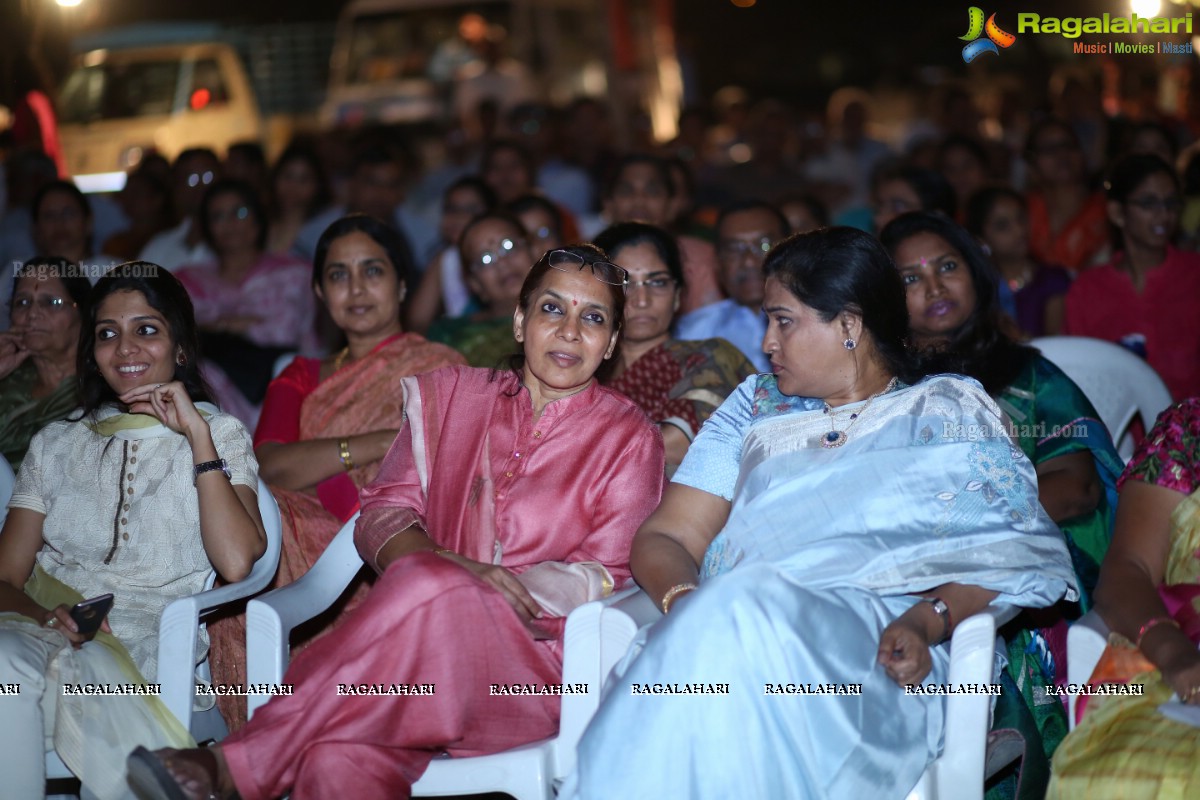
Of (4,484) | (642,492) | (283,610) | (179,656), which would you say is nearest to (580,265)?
(642,492)

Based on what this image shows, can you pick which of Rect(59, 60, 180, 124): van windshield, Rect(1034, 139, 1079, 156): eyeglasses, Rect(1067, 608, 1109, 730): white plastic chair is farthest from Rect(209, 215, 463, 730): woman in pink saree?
Rect(59, 60, 180, 124): van windshield

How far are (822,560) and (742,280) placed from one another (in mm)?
1986

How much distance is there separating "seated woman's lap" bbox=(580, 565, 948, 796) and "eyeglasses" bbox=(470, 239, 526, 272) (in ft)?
7.66

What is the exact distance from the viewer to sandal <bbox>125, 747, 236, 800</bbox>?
7.98ft

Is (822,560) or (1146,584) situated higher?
(822,560)

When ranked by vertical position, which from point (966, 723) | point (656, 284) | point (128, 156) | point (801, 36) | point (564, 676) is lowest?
point (966, 723)

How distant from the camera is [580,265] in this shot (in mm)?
3096

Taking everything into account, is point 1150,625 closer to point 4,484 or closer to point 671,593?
point 671,593

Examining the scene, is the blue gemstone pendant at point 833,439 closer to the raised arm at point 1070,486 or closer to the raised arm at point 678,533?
the raised arm at point 678,533

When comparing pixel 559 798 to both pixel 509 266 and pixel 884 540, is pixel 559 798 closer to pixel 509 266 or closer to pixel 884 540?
pixel 884 540

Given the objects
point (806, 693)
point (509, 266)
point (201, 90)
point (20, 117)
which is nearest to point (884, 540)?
point (806, 693)

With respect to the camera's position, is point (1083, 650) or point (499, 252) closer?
point (1083, 650)

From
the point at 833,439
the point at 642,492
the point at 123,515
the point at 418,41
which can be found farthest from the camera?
the point at 418,41

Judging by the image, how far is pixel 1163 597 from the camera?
274 cm
